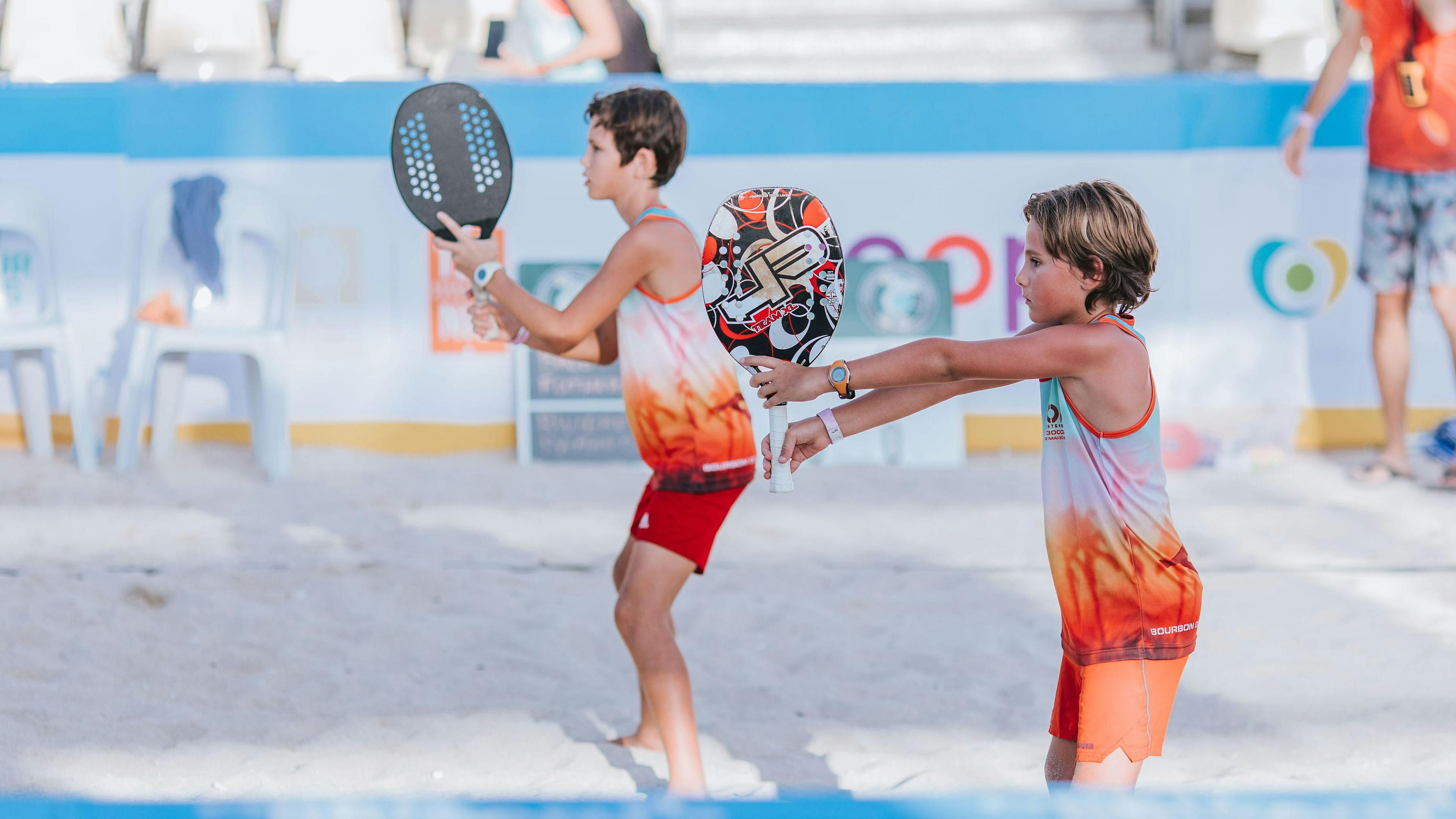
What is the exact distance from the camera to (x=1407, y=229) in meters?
4.80

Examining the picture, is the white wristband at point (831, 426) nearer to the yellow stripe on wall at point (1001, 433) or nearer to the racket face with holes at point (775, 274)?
the racket face with holes at point (775, 274)

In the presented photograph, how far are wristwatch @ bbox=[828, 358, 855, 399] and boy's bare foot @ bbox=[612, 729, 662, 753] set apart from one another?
4.39ft

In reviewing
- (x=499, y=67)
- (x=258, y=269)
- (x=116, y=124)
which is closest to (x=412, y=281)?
(x=258, y=269)

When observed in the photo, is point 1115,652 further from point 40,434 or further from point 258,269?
point 40,434

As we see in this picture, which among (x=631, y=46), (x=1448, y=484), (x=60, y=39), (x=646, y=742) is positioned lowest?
(x=646, y=742)

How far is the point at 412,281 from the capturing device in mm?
5254

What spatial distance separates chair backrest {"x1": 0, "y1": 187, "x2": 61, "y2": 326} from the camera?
5109mm

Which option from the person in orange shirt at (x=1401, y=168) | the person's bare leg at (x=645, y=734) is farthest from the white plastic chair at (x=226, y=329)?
the person in orange shirt at (x=1401, y=168)

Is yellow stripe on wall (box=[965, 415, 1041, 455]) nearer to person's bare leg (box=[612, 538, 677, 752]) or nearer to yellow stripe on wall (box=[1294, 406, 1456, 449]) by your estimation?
yellow stripe on wall (box=[1294, 406, 1456, 449])

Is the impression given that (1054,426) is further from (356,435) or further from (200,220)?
(200,220)

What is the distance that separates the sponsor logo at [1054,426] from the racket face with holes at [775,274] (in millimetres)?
332

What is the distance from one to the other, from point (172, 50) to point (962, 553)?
20.4 feet

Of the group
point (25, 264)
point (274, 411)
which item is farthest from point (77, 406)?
point (274, 411)

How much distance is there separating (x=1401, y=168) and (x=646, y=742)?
3716 mm
